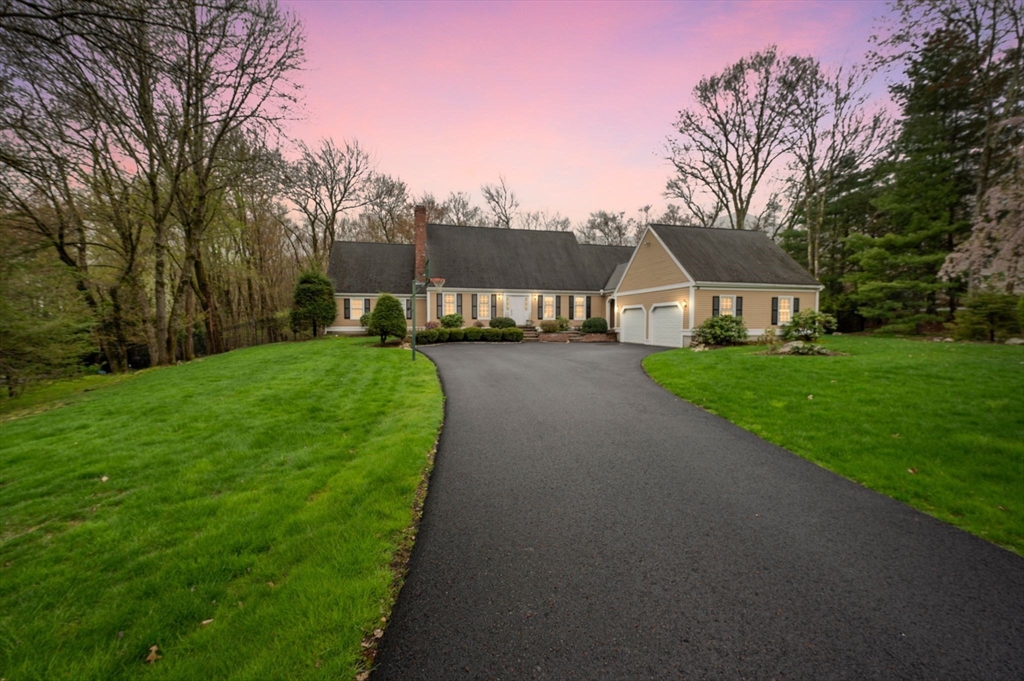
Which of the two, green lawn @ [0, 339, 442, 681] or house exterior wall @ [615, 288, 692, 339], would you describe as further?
house exterior wall @ [615, 288, 692, 339]

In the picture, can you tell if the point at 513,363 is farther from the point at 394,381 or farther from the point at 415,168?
the point at 415,168

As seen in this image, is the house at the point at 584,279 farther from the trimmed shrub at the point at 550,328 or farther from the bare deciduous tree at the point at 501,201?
the bare deciduous tree at the point at 501,201

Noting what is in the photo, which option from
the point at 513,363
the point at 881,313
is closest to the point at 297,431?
the point at 513,363

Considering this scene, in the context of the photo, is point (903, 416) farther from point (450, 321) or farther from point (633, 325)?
point (450, 321)

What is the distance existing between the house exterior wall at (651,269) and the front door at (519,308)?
675 centimetres

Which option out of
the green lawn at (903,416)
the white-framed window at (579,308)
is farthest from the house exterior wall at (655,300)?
the green lawn at (903,416)

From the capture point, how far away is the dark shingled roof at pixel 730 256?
19.5m

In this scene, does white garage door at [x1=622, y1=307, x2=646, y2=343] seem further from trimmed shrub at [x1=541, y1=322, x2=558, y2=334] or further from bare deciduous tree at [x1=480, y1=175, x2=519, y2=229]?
bare deciduous tree at [x1=480, y1=175, x2=519, y2=229]

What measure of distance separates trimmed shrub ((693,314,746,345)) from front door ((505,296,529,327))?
478 inches

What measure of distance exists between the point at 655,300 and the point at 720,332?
16.4 ft

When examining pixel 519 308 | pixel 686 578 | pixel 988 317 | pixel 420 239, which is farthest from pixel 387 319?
pixel 988 317

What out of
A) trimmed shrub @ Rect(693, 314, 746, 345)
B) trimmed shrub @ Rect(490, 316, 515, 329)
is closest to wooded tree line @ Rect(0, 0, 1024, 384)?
trimmed shrub @ Rect(693, 314, 746, 345)

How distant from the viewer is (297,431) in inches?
242

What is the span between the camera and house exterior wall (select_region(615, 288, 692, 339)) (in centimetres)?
1862
